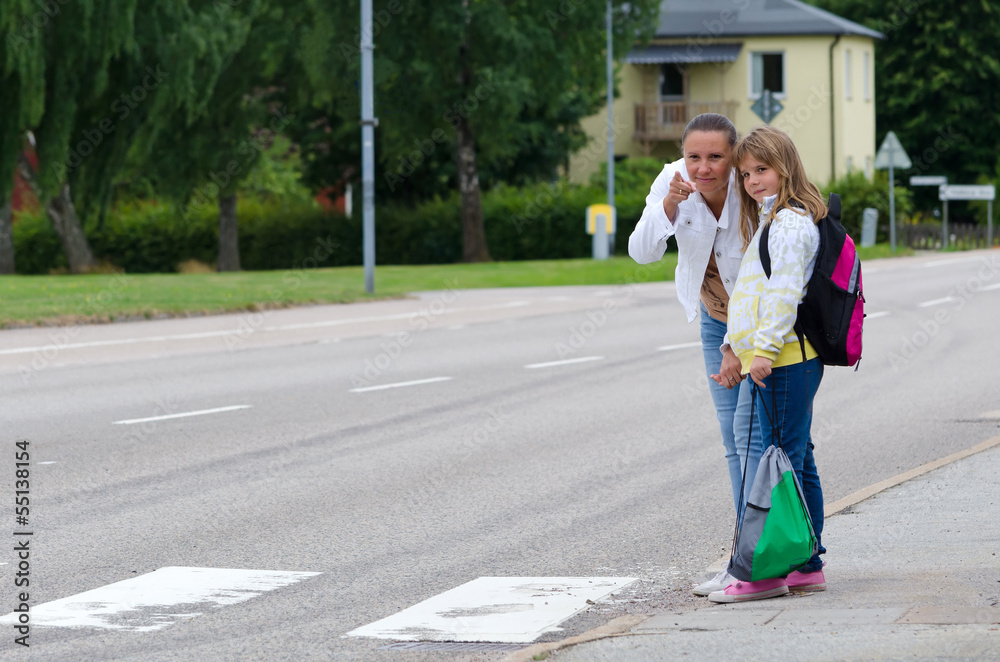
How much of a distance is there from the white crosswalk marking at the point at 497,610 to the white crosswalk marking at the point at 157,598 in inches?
27.3

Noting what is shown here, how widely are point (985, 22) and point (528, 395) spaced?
53.1 metres

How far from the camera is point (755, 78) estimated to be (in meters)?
56.2

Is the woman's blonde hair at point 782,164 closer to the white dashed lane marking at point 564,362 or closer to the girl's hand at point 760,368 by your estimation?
the girl's hand at point 760,368

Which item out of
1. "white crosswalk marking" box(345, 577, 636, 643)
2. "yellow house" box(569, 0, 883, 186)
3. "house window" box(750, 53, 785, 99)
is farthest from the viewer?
"house window" box(750, 53, 785, 99)

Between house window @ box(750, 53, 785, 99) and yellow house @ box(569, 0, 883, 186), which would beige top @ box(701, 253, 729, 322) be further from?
house window @ box(750, 53, 785, 99)

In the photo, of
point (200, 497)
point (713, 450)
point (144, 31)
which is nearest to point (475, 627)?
point (200, 497)

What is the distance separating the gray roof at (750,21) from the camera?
5519 centimetres

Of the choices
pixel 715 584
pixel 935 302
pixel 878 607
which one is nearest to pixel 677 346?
pixel 935 302

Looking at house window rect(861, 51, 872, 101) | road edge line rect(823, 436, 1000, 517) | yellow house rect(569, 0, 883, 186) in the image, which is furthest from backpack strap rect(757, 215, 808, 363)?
house window rect(861, 51, 872, 101)

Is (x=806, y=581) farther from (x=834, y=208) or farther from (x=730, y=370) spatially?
(x=834, y=208)

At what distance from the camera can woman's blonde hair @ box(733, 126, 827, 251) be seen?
5.14 m

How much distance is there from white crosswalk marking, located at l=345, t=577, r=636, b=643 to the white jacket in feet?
4.24

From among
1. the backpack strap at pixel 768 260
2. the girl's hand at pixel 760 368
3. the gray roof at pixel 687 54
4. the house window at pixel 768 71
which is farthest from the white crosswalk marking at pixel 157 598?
the house window at pixel 768 71

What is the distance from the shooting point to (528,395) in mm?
11984
